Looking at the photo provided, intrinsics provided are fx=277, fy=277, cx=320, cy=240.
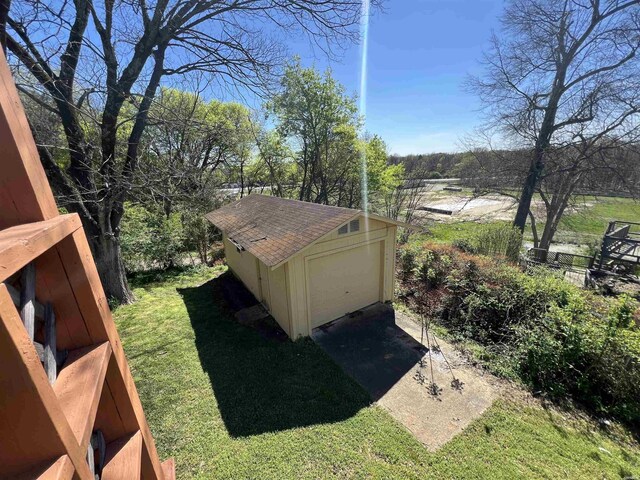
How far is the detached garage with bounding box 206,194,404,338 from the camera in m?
6.91

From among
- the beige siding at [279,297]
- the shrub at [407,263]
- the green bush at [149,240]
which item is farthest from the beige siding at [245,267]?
the shrub at [407,263]

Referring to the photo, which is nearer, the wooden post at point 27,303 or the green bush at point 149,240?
the wooden post at point 27,303

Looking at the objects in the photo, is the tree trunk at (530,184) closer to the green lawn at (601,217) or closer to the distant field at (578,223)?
the distant field at (578,223)

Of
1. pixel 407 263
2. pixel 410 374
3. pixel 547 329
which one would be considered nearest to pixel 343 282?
pixel 410 374

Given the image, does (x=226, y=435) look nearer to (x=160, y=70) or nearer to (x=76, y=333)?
(x=76, y=333)

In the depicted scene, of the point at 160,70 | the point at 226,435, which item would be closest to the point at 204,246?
the point at 160,70

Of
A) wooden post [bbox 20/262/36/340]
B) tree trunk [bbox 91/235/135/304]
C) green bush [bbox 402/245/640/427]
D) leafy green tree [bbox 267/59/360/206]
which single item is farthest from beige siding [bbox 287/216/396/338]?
leafy green tree [bbox 267/59/360/206]

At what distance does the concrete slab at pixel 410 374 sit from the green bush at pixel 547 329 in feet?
3.16

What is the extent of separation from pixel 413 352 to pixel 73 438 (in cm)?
686

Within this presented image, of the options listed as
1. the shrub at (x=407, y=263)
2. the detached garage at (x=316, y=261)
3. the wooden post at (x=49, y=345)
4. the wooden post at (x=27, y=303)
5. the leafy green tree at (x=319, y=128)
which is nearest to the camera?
the wooden post at (x=27, y=303)

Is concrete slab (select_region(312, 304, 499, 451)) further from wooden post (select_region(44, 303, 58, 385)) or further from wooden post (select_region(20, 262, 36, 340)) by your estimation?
wooden post (select_region(20, 262, 36, 340))

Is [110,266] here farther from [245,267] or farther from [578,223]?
[578,223]

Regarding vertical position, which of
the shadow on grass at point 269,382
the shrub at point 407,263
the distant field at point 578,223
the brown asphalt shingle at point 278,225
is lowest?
the distant field at point 578,223

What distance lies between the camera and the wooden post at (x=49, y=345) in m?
1.14
